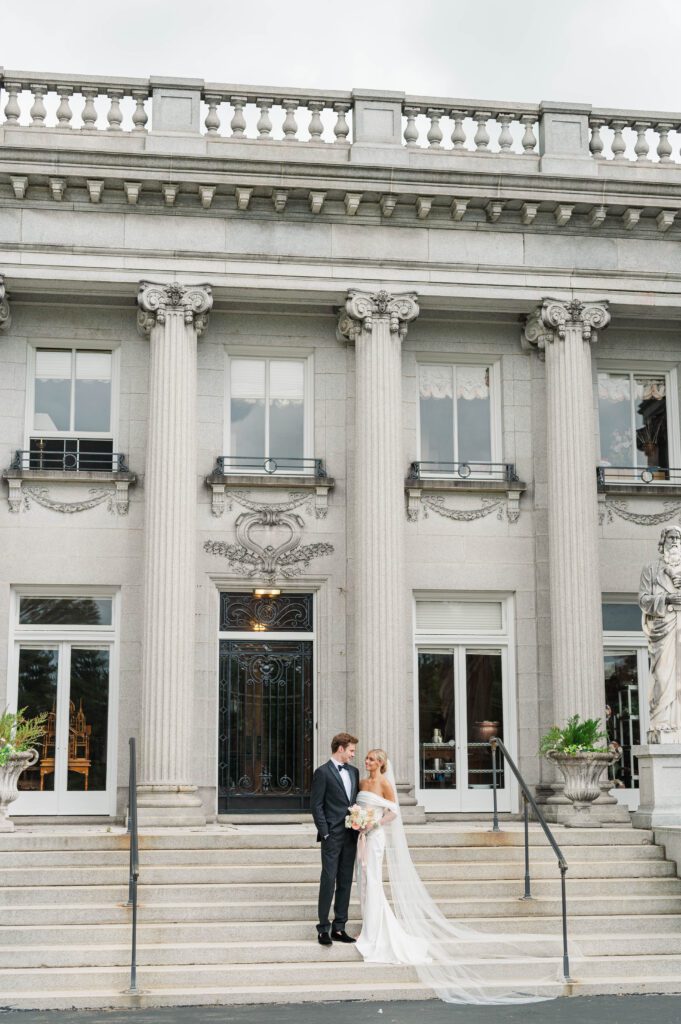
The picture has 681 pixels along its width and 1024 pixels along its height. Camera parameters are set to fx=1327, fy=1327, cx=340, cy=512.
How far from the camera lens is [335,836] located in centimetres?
1302

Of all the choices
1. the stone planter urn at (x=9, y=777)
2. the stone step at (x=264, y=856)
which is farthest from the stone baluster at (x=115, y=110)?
the stone step at (x=264, y=856)

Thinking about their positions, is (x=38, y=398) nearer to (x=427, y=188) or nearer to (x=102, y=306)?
(x=102, y=306)

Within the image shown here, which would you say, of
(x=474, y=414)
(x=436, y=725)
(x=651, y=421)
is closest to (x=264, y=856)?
(x=436, y=725)

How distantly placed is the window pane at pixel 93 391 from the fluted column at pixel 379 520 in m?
3.78

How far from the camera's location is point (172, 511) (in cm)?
1903

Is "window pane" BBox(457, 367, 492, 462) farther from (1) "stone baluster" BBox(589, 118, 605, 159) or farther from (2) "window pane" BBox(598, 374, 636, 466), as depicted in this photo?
(1) "stone baluster" BBox(589, 118, 605, 159)

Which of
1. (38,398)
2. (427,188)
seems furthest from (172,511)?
(427,188)

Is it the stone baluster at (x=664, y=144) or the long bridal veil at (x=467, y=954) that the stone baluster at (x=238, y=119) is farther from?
the long bridal veil at (x=467, y=954)

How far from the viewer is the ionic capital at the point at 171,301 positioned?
19578mm

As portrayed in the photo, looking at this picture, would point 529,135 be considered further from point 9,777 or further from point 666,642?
point 9,777

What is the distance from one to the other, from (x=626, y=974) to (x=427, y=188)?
1169cm

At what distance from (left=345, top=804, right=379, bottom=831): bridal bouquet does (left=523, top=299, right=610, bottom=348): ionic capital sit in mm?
9777

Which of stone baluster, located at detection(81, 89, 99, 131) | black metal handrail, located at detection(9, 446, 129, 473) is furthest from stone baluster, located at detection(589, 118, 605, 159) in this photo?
black metal handrail, located at detection(9, 446, 129, 473)

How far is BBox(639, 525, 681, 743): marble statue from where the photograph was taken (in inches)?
647
